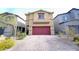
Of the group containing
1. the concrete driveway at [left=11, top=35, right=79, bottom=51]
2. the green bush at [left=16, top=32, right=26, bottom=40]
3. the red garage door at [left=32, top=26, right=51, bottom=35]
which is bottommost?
the concrete driveway at [left=11, top=35, right=79, bottom=51]

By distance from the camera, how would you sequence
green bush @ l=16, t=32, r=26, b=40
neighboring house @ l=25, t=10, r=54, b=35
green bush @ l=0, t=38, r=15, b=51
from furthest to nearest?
neighboring house @ l=25, t=10, r=54, b=35 < green bush @ l=16, t=32, r=26, b=40 < green bush @ l=0, t=38, r=15, b=51

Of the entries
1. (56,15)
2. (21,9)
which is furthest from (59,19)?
(21,9)

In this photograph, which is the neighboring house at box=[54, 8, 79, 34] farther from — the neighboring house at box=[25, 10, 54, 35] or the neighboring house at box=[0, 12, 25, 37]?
the neighboring house at box=[0, 12, 25, 37]

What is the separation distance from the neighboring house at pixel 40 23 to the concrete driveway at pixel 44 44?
5.8 inches

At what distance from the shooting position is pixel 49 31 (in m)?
3.38

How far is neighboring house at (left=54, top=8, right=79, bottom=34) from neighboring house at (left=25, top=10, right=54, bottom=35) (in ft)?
0.48

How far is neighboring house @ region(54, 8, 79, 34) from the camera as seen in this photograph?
10.9 feet

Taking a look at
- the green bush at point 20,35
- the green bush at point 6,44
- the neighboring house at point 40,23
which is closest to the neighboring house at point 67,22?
the neighboring house at point 40,23

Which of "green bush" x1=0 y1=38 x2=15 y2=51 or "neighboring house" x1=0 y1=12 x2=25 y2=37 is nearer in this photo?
"green bush" x1=0 y1=38 x2=15 y2=51

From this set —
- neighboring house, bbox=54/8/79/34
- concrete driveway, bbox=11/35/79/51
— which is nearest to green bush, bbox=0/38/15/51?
concrete driveway, bbox=11/35/79/51

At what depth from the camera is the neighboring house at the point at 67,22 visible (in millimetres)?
3311

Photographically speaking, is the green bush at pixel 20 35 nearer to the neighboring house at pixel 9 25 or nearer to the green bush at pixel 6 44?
the neighboring house at pixel 9 25

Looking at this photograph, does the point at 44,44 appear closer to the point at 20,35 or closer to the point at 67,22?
the point at 20,35

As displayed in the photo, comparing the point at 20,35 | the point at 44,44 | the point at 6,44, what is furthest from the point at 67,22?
the point at 6,44
